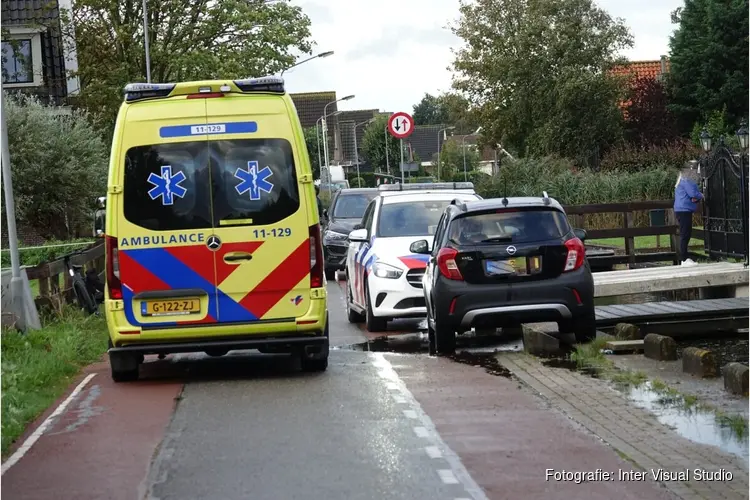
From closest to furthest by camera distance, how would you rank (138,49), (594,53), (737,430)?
(737,430) → (138,49) → (594,53)

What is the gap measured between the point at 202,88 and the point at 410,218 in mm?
5926

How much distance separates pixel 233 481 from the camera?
25.9 feet

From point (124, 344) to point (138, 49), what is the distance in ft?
122

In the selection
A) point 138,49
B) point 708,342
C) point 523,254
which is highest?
point 138,49

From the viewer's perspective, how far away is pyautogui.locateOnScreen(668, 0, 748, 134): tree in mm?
58031

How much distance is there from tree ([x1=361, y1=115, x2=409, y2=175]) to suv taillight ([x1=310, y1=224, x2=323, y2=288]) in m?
107

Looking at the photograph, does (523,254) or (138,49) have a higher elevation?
(138,49)

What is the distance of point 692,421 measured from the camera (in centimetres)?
945

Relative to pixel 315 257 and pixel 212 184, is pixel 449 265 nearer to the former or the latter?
pixel 315 257

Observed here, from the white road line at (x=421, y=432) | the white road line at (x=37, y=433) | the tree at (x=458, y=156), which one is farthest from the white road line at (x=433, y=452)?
the tree at (x=458, y=156)

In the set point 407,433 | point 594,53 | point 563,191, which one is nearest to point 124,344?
point 407,433

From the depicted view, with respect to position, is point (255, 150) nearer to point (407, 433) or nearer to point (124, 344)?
point (124, 344)

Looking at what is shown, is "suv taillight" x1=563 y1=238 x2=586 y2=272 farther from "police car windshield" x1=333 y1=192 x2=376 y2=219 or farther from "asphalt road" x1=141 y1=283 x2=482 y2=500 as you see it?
"police car windshield" x1=333 y1=192 x2=376 y2=219

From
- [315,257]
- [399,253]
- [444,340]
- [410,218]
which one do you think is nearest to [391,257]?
[399,253]
